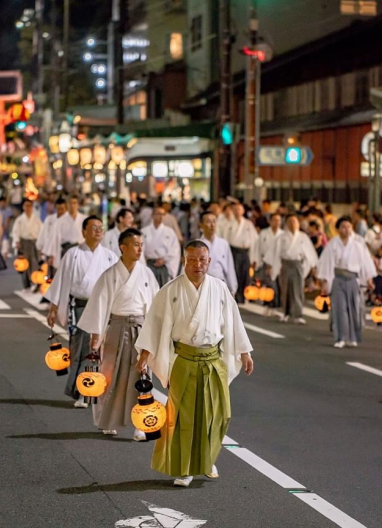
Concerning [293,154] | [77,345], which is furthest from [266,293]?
[77,345]

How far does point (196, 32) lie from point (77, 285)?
42316 mm

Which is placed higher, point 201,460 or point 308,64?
point 308,64

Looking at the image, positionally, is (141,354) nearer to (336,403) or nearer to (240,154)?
(336,403)

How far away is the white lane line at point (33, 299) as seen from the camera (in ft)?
64.0

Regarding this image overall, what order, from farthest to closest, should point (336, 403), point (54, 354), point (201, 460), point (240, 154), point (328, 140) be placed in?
point (240, 154) → point (328, 140) → point (336, 403) → point (54, 354) → point (201, 460)

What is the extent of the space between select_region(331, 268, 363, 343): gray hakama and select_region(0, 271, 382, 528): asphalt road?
6.42ft

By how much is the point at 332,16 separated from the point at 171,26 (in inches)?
988

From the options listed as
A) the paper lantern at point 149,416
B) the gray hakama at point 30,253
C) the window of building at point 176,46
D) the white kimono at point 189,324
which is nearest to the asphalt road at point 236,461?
the paper lantern at point 149,416

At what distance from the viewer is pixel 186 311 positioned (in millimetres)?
7633

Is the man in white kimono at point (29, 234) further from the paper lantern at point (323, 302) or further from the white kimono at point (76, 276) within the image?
the white kimono at point (76, 276)

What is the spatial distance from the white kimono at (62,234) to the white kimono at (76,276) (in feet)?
24.8

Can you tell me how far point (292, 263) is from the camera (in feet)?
59.4

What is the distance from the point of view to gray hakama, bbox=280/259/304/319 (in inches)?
710

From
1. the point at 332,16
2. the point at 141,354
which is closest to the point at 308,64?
the point at 332,16
